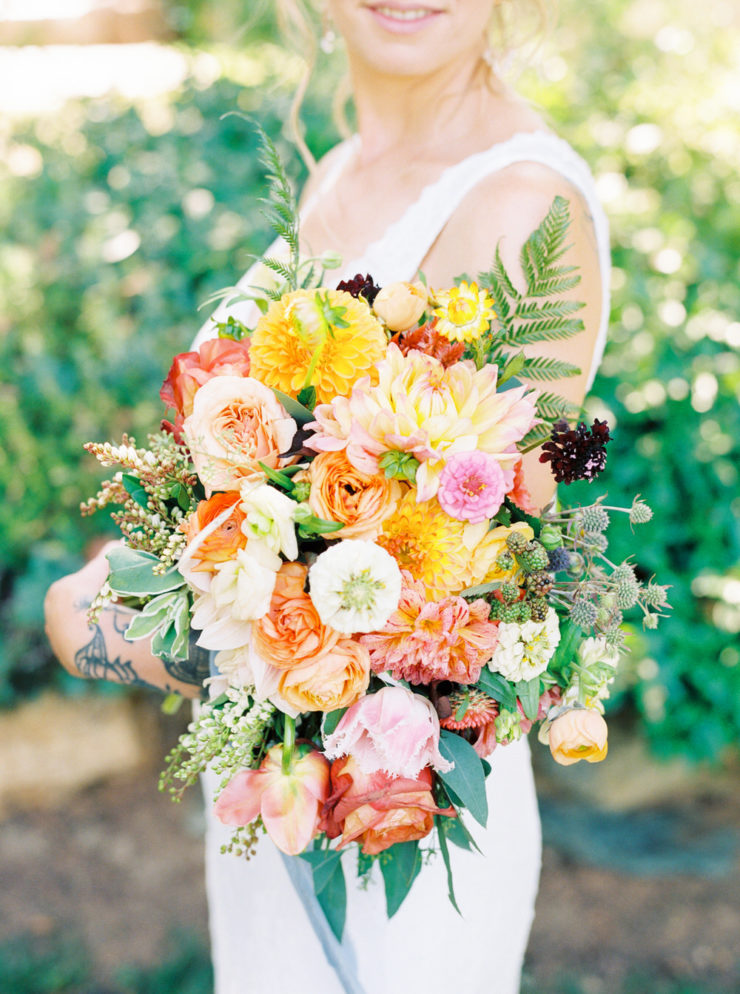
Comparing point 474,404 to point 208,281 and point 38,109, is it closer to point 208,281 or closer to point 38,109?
point 208,281

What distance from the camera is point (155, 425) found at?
10.0ft

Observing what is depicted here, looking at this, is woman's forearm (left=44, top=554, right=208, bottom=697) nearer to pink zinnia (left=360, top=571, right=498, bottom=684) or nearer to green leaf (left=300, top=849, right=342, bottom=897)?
green leaf (left=300, top=849, right=342, bottom=897)

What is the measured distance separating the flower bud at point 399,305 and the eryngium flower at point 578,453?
23cm

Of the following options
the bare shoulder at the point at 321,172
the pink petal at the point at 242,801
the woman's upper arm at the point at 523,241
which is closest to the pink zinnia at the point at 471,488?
the woman's upper arm at the point at 523,241

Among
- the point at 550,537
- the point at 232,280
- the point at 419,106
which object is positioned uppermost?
the point at 419,106

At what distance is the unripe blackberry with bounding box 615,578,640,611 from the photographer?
1.06m

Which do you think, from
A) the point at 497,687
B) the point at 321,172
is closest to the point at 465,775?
the point at 497,687

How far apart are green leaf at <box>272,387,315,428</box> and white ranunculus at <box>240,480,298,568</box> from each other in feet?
0.38

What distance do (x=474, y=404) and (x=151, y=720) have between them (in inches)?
110

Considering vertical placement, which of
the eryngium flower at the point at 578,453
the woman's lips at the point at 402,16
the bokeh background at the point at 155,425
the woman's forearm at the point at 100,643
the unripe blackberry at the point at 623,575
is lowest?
the bokeh background at the point at 155,425

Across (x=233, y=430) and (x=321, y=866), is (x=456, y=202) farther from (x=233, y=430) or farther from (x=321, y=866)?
(x=321, y=866)

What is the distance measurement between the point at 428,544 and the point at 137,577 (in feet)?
1.17

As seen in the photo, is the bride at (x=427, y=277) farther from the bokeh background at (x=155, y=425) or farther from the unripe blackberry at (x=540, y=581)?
the bokeh background at (x=155, y=425)

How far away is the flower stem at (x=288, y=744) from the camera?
1.11 meters
